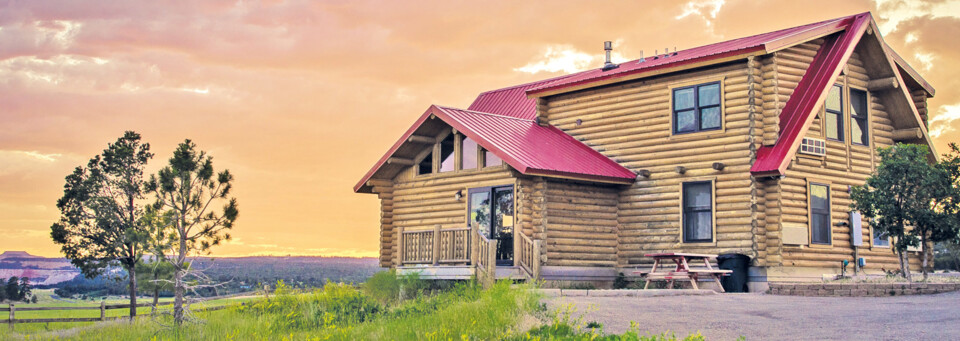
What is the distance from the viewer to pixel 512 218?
21328 mm

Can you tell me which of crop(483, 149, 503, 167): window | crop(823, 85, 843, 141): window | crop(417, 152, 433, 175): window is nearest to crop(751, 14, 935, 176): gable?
crop(823, 85, 843, 141): window

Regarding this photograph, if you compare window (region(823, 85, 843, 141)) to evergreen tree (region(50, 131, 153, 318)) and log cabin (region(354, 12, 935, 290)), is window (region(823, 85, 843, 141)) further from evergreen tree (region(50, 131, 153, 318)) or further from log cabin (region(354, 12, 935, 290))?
evergreen tree (region(50, 131, 153, 318))

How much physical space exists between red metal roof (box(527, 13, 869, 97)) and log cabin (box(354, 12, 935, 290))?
2.0 inches

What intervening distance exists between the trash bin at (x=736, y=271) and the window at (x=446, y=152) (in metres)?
7.60

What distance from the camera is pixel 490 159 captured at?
72.7ft

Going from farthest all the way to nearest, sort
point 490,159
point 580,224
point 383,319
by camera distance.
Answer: point 490,159 → point 580,224 → point 383,319

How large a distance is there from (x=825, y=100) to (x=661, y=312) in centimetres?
996

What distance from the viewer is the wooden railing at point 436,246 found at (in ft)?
68.4

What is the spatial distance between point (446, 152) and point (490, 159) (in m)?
1.84

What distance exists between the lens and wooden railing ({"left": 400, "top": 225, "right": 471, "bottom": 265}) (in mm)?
20859

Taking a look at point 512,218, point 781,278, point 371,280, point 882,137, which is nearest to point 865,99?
point 882,137

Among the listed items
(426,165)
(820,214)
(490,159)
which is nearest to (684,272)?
(820,214)

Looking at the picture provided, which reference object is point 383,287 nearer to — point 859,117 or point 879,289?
point 879,289

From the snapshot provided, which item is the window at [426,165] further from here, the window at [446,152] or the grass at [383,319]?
the grass at [383,319]
